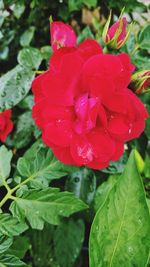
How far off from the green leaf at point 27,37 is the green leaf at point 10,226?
493mm

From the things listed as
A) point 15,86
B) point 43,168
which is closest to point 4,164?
point 43,168

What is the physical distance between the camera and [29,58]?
783mm

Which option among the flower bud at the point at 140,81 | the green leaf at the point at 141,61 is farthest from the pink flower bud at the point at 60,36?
the green leaf at the point at 141,61

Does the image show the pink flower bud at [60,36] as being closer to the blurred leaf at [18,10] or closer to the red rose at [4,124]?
the red rose at [4,124]

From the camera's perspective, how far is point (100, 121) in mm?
563

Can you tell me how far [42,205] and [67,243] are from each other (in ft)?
0.83

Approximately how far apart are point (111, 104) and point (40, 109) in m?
0.09

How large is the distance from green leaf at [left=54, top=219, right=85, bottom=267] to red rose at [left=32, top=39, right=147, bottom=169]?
267mm

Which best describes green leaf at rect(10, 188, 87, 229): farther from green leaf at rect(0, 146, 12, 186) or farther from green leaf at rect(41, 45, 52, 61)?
green leaf at rect(41, 45, 52, 61)

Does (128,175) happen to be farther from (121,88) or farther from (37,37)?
(37,37)

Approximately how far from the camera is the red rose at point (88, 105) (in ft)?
1.78

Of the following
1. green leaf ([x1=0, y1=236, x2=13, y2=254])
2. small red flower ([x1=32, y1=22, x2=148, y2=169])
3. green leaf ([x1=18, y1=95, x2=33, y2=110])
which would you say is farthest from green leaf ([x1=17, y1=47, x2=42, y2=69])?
green leaf ([x1=0, y1=236, x2=13, y2=254])

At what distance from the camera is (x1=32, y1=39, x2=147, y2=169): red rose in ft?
1.78

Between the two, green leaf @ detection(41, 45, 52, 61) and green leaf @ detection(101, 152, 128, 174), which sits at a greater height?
green leaf @ detection(41, 45, 52, 61)
